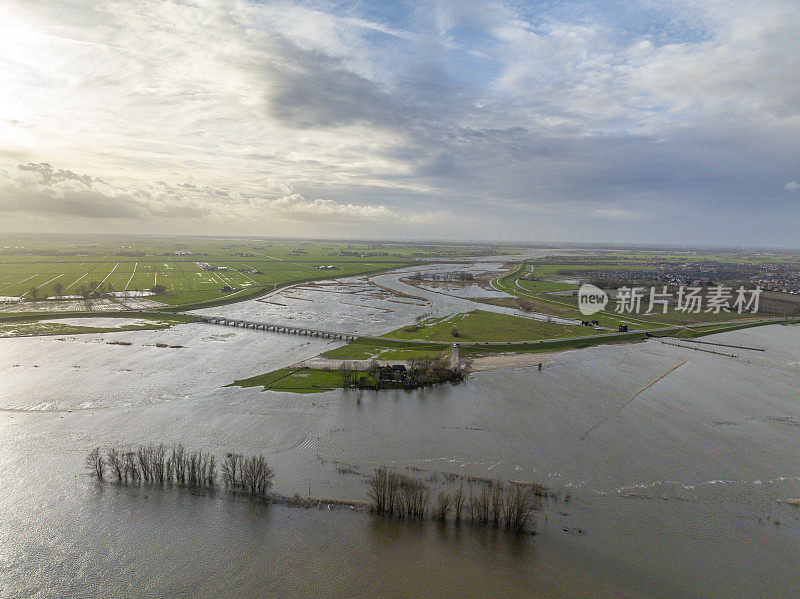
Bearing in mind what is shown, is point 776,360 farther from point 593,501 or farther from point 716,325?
point 593,501

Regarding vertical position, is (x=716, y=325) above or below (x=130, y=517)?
above

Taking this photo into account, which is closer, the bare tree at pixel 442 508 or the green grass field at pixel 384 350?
the bare tree at pixel 442 508

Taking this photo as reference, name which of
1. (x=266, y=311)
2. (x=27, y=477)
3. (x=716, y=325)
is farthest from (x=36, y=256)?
(x=716, y=325)

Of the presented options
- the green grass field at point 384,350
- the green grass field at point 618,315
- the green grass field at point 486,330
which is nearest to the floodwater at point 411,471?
the green grass field at point 384,350

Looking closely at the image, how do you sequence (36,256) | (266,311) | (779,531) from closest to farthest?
(779,531) → (266,311) → (36,256)

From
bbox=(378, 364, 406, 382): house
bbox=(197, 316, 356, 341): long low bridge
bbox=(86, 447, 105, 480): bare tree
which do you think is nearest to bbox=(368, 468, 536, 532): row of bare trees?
bbox=(86, 447, 105, 480): bare tree

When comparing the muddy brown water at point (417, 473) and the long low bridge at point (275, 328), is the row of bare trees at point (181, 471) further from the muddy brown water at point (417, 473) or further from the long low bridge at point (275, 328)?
the long low bridge at point (275, 328)
